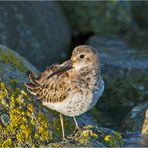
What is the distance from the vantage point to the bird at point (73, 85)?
998 cm

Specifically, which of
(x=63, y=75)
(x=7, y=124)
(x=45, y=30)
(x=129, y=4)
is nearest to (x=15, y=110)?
(x=7, y=124)

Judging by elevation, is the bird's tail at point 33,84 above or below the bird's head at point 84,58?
below

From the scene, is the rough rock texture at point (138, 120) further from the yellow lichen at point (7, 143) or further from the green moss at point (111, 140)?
the yellow lichen at point (7, 143)

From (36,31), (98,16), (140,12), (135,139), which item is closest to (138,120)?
(135,139)

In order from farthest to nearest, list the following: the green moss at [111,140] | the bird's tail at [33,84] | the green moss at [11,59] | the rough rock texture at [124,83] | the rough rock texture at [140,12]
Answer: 1. the rough rock texture at [140,12]
2. the rough rock texture at [124,83]
3. the green moss at [11,59]
4. the bird's tail at [33,84]
5. the green moss at [111,140]

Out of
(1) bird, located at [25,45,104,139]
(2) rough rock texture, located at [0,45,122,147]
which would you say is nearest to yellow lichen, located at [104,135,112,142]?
(2) rough rock texture, located at [0,45,122,147]

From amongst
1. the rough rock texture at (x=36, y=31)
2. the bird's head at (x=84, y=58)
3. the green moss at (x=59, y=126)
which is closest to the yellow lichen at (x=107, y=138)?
the green moss at (x=59, y=126)

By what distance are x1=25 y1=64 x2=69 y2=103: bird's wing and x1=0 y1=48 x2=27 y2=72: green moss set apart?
1.97 feet

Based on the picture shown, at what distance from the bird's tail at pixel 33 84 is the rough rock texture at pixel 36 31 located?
3991 millimetres

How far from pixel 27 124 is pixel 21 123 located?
101mm

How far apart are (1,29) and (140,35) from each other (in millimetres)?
4753

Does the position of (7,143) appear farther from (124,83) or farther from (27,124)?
(124,83)

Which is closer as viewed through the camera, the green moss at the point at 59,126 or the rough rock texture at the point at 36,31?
the green moss at the point at 59,126

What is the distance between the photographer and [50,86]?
10.5 metres
